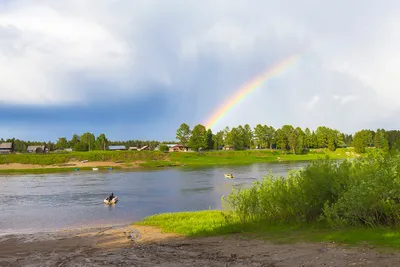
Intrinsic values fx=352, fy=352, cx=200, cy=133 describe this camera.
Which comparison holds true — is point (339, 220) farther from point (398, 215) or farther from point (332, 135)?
point (332, 135)

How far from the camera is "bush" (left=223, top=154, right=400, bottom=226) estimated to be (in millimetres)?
15906

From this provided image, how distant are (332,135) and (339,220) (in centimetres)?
19274

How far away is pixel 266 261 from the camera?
13.4 m

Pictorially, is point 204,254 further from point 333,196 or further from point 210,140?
point 210,140

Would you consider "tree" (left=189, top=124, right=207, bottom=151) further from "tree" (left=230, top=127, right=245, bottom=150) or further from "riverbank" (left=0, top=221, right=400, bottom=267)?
"riverbank" (left=0, top=221, right=400, bottom=267)

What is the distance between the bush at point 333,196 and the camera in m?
15.9

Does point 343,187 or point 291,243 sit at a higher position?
point 343,187

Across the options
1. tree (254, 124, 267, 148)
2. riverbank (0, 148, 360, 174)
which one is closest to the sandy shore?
riverbank (0, 148, 360, 174)

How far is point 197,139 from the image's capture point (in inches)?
6649

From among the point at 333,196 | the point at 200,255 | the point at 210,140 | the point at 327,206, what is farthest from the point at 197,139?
the point at 200,255

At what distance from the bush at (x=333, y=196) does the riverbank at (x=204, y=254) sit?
112 inches

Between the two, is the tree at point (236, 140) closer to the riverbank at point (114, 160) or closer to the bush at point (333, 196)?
the riverbank at point (114, 160)

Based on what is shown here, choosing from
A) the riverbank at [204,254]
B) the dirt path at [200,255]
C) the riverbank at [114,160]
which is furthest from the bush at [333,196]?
the riverbank at [114,160]

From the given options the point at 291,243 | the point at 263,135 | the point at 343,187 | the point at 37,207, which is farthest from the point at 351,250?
the point at 263,135
